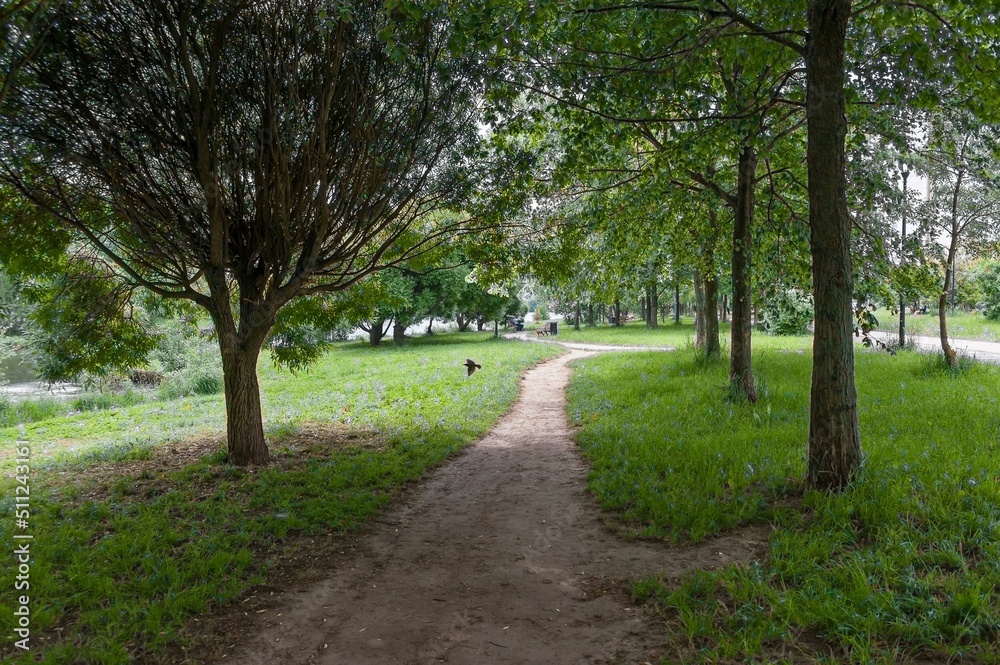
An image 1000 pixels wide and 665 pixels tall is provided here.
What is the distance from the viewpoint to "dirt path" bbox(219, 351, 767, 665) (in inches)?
133

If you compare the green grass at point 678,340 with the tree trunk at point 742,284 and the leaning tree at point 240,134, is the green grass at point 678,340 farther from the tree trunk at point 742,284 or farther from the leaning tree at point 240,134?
the leaning tree at point 240,134

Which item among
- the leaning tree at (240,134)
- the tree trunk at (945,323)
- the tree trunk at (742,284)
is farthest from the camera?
the tree trunk at (945,323)

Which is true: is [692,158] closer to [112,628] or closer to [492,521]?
[492,521]

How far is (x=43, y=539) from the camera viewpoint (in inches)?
182

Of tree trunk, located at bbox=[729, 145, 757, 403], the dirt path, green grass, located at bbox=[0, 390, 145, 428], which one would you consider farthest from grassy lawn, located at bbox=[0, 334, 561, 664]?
tree trunk, located at bbox=[729, 145, 757, 403]

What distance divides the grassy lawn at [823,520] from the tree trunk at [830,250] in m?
0.40

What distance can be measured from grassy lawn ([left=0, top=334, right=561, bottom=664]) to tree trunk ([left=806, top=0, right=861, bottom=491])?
455 cm

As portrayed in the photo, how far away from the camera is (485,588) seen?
413 cm

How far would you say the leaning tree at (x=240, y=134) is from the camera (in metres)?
5.35

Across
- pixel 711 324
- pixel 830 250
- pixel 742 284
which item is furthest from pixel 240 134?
pixel 711 324

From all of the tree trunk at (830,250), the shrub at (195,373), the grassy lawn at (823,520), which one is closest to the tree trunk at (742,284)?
the grassy lawn at (823,520)

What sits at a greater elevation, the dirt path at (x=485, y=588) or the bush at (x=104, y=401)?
the bush at (x=104, y=401)

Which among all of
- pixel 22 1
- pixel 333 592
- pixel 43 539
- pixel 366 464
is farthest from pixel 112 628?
pixel 22 1

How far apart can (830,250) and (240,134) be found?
646cm
